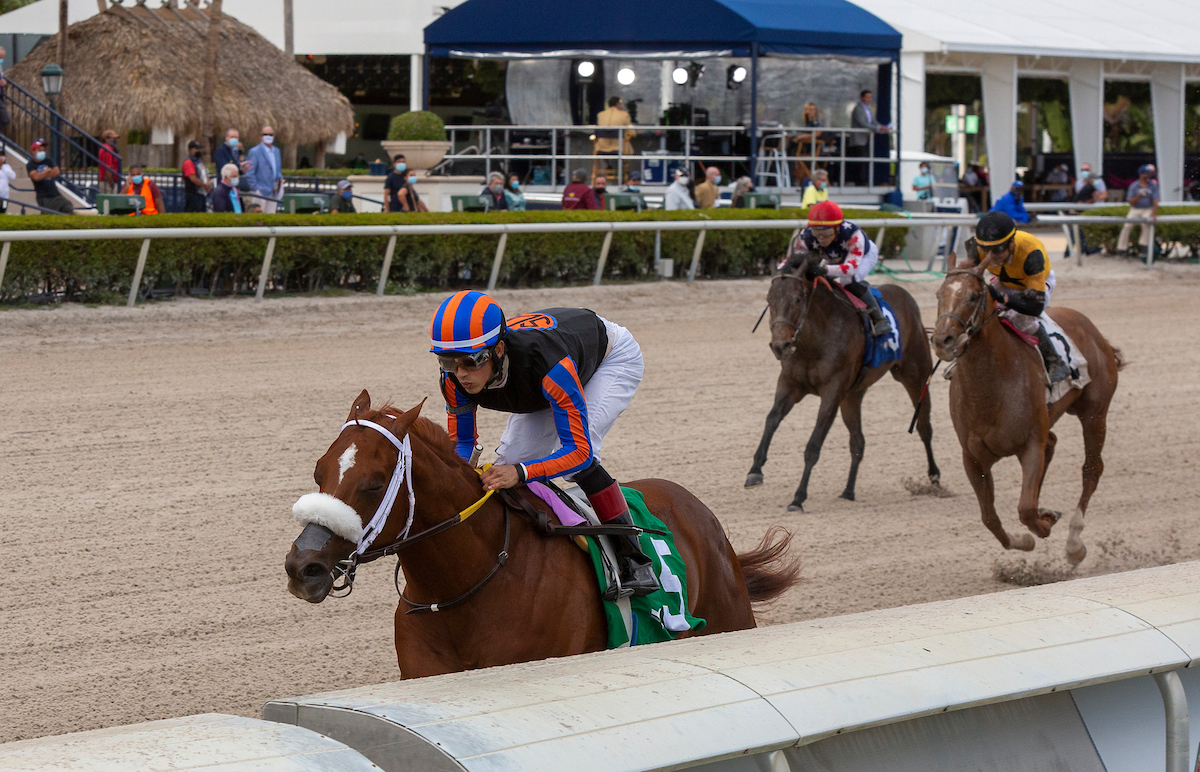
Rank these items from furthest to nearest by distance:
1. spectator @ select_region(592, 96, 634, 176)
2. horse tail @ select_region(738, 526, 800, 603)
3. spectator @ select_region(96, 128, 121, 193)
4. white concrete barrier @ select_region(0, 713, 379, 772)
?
spectator @ select_region(592, 96, 634, 176)
spectator @ select_region(96, 128, 121, 193)
horse tail @ select_region(738, 526, 800, 603)
white concrete barrier @ select_region(0, 713, 379, 772)

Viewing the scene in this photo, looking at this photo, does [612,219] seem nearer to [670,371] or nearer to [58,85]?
[670,371]

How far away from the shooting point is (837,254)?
738cm

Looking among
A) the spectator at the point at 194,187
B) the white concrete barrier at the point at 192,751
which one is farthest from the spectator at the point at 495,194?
the white concrete barrier at the point at 192,751

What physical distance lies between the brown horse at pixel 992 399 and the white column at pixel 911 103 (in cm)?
1769

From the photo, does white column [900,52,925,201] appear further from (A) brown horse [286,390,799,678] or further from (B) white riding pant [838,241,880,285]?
(A) brown horse [286,390,799,678]

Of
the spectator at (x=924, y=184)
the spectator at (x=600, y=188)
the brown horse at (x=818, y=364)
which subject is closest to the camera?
the brown horse at (x=818, y=364)

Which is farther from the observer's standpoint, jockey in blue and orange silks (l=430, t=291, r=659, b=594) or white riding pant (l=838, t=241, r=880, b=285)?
white riding pant (l=838, t=241, r=880, b=285)

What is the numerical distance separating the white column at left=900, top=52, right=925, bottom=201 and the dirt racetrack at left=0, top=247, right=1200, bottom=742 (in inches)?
457

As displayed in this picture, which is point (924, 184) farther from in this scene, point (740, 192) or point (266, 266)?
point (266, 266)

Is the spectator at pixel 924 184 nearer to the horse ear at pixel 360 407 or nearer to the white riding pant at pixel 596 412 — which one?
the white riding pant at pixel 596 412

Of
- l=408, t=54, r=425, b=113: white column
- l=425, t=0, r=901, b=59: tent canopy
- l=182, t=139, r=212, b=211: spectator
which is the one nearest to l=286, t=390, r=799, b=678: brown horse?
l=182, t=139, r=212, b=211: spectator

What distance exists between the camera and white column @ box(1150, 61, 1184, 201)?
88.4 ft

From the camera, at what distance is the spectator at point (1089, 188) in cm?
2334

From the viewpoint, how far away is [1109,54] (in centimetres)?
2498
